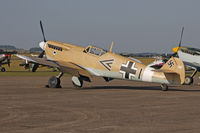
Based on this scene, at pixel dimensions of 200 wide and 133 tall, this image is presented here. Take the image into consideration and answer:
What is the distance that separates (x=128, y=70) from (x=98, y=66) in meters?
2.09

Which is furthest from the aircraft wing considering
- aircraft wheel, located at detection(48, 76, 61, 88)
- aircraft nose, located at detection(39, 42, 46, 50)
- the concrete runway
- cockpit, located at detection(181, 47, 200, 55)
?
cockpit, located at detection(181, 47, 200, 55)

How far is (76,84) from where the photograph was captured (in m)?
19.8

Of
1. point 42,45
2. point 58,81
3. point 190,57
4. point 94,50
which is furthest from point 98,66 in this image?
point 190,57

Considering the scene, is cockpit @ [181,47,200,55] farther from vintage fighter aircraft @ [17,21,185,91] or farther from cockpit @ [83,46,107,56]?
cockpit @ [83,46,107,56]

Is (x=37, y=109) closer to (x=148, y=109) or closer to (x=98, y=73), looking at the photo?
(x=148, y=109)

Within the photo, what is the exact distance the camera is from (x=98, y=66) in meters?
18.7

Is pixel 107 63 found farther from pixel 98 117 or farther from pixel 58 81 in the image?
pixel 98 117

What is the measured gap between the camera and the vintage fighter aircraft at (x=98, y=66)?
16391mm

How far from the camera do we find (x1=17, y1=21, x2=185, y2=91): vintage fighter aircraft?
53.8 ft

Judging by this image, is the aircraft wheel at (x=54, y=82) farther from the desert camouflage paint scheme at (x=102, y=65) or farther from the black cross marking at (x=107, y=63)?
the black cross marking at (x=107, y=63)

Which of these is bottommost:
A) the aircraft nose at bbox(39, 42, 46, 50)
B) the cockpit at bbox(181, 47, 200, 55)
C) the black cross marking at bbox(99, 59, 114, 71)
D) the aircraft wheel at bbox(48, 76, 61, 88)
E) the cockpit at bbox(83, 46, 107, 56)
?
the aircraft wheel at bbox(48, 76, 61, 88)

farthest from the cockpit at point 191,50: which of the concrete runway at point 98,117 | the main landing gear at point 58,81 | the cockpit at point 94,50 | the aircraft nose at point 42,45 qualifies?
the concrete runway at point 98,117

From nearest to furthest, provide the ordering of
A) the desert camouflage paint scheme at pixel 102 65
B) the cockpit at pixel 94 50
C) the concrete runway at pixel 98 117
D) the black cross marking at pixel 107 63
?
1. the concrete runway at pixel 98 117
2. the desert camouflage paint scheme at pixel 102 65
3. the black cross marking at pixel 107 63
4. the cockpit at pixel 94 50

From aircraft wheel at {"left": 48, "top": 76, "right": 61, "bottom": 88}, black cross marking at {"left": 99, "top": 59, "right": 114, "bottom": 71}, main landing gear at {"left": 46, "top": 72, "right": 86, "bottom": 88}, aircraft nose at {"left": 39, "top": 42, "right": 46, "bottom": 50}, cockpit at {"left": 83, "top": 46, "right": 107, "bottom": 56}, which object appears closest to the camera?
black cross marking at {"left": 99, "top": 59, "right": 114, "bottom": 71}
